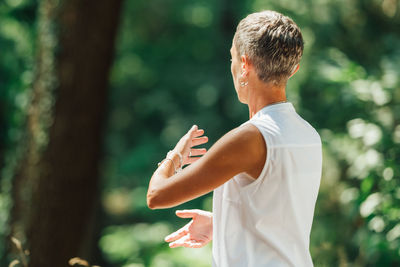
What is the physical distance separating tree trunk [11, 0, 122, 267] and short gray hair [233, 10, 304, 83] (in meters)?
2.56

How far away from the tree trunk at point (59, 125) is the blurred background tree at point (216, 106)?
0.44ft

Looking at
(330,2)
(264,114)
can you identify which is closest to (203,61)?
(330,2)

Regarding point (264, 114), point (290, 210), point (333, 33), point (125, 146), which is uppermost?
point (333, 33)

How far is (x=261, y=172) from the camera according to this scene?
60.2 inches

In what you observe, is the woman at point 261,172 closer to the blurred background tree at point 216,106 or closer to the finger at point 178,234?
the finger at point 178,234

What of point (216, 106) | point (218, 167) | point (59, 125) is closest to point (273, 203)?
point (218, 167)

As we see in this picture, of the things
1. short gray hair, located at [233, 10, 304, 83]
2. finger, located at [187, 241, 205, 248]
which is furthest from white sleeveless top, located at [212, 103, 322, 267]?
finger, located at [187, 241, 205, 248]

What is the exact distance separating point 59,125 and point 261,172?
2.72m

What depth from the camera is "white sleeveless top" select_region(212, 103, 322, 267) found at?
154 centimetres

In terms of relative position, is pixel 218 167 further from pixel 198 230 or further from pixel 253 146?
pixel 198 230

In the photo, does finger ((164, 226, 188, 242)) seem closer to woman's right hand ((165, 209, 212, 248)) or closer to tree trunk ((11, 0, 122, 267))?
woman's right hand ((165, 209, 212, 248))

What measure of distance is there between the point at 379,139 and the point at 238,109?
23.9ft

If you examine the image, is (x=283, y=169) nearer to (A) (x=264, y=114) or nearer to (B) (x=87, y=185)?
(A) (x=264, y=114)

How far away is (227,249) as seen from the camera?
1.61 metres
